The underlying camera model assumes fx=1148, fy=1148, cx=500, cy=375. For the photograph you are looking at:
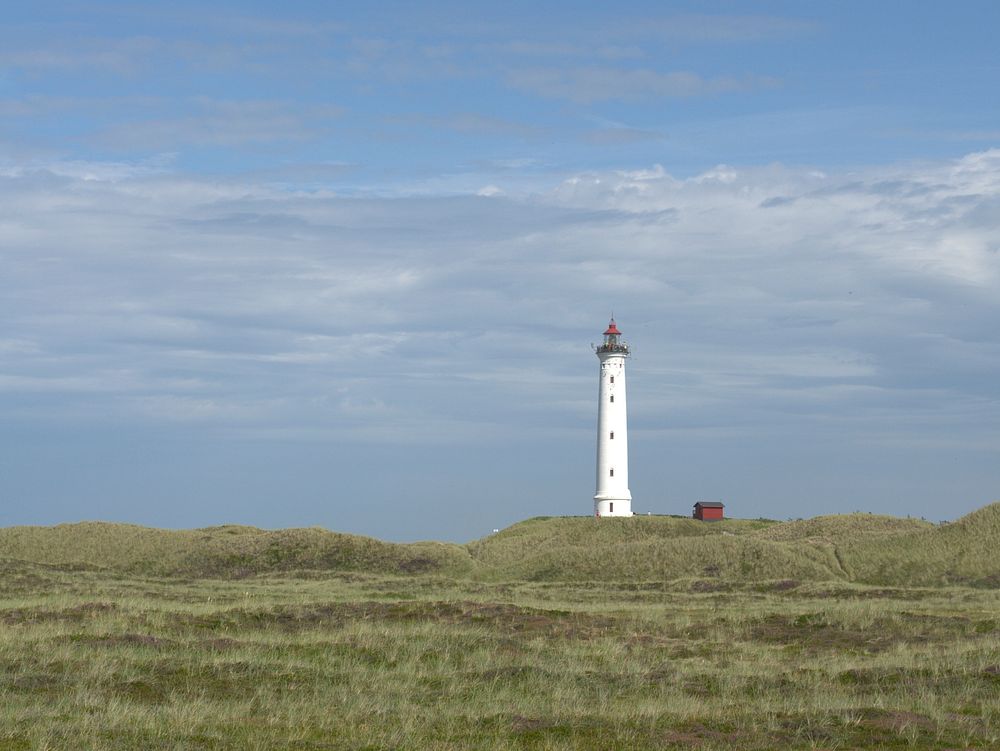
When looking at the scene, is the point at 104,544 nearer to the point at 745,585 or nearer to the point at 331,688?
the point at 745,585

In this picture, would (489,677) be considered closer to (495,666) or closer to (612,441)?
(495,666)

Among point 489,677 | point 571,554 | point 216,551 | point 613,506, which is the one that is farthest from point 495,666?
point 613,506

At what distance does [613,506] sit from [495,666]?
7717 cm

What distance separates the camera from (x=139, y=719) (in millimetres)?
17938

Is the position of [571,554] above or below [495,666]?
above

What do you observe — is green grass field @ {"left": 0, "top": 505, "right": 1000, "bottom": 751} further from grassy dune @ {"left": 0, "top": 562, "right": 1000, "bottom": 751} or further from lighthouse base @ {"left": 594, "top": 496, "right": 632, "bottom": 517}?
lighthouse base @ {"left": 594, "top": 496, "right": 632, "bottom": 517}

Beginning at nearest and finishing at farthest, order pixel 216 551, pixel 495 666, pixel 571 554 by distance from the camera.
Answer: pixel 495 666, pixel 571 554, pixel 216 551

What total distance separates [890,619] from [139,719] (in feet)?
79.3

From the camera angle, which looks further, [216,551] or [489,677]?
[216,551]

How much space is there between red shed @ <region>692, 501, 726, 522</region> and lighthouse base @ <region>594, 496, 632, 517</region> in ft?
26.2

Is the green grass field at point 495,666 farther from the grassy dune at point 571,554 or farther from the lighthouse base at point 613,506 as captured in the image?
the lighthouse base at point 613,506

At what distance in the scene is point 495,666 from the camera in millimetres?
24984

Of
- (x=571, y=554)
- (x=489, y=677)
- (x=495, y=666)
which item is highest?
(x=571, y=554)

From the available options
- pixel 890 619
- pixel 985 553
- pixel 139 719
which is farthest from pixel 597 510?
pixel 139 719
